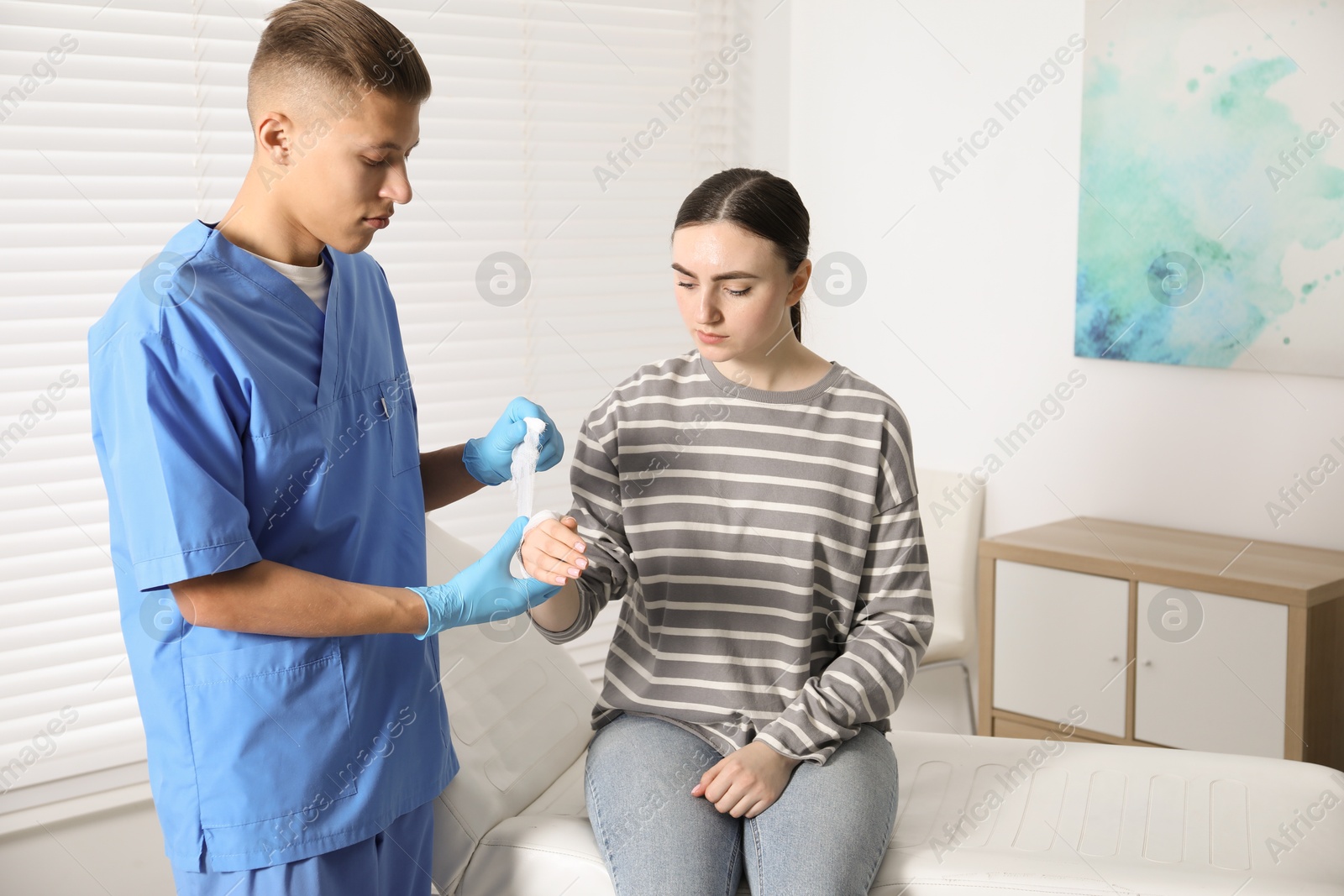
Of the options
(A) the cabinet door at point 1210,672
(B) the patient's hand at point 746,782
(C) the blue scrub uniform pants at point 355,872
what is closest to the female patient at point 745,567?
(B) the patient's hand at point 746,782

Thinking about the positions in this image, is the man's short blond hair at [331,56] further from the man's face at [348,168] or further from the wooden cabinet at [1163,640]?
the wooden cabinet at [1163,640]

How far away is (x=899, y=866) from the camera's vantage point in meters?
1.42

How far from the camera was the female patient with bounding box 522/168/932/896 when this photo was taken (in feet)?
4.63

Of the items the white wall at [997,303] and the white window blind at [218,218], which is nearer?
the white window blind at [218,218]

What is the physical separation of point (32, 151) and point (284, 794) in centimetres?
149

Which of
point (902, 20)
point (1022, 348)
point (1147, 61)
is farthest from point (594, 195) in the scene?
point (1147, 61)

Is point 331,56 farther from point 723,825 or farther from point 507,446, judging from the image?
point 723,825

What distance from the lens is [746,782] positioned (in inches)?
54.1

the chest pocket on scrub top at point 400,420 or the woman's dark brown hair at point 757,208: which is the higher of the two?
the woman's dark brown hair at point 757,208

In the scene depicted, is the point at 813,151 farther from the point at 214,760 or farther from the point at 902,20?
the point at 214,760

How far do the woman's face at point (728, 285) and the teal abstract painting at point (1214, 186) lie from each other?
145 cm

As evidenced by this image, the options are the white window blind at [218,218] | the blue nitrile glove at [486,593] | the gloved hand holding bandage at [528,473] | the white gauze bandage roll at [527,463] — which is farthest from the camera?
the white window blind at [218,218]

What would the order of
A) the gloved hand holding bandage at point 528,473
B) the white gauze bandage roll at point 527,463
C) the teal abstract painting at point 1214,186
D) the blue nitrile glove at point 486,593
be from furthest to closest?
the teal abstract painting at point 1214,186 < the white gauze bandage roll at point 527,463 < the gloved hand holding bandage at point 528,473 < the blue nitrile glove at point 486,593

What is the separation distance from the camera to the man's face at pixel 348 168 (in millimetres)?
1178
